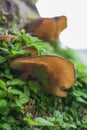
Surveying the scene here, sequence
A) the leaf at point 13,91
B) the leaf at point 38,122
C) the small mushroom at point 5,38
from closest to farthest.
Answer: the leaf at point 38,122 < the leaf at point 13,91 < the small mushroom at point 5,38

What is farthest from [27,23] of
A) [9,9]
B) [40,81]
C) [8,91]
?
[8,91]

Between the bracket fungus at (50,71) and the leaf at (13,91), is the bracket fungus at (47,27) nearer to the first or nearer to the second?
the bracket fungus at (50,71)

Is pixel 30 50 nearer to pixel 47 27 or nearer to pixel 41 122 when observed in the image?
pixel 41 122

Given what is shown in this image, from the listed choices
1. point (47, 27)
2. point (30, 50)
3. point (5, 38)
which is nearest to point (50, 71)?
point (30, 50)

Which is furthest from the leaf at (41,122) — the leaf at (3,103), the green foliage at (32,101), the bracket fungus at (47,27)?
the bracket fungus at (47,27)

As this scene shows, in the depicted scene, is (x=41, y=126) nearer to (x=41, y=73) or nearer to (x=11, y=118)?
(x=11, y=118)

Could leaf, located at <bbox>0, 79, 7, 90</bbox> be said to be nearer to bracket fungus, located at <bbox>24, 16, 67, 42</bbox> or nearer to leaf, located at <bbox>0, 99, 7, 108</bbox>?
leaf, located at <bbox>0, 99, 7, 108</bbox>
